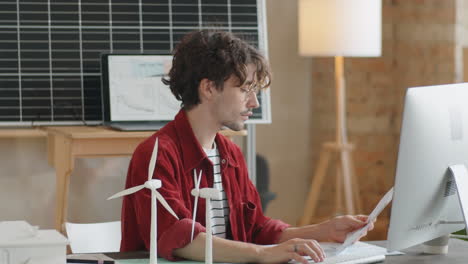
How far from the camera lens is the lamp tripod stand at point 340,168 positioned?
15.9 feet

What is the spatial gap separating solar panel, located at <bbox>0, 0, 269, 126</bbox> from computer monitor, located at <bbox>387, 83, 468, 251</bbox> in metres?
1.95

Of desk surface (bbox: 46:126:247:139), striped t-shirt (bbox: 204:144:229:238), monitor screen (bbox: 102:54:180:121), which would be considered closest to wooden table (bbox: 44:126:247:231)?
desk surface (bbox: 46:126:247:139)

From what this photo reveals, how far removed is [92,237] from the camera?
2555 millimetres

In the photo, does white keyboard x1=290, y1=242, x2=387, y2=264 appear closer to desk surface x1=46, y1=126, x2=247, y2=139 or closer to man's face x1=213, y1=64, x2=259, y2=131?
man's face x1=213, y1=64, x2=259, y2=131

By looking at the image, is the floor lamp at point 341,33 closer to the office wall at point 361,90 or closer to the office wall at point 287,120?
the office wall at point 361,90

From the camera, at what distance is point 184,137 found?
2.22 meters

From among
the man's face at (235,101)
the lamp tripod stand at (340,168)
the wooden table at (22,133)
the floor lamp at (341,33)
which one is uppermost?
the floor lamp at (341,33)

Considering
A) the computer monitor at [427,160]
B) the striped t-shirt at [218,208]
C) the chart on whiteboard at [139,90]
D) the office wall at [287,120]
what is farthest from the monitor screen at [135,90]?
the computer monitor at [427,160]

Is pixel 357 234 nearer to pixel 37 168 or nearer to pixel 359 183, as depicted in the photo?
pixel 37 168

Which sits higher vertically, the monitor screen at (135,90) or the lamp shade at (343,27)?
the lamp shade at (343,27)

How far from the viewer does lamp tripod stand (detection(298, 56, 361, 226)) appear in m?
4.84

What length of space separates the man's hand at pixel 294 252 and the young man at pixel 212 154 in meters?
0.19

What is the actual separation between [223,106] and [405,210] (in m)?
0.64

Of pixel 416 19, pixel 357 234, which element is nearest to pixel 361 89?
pixel 416 19
